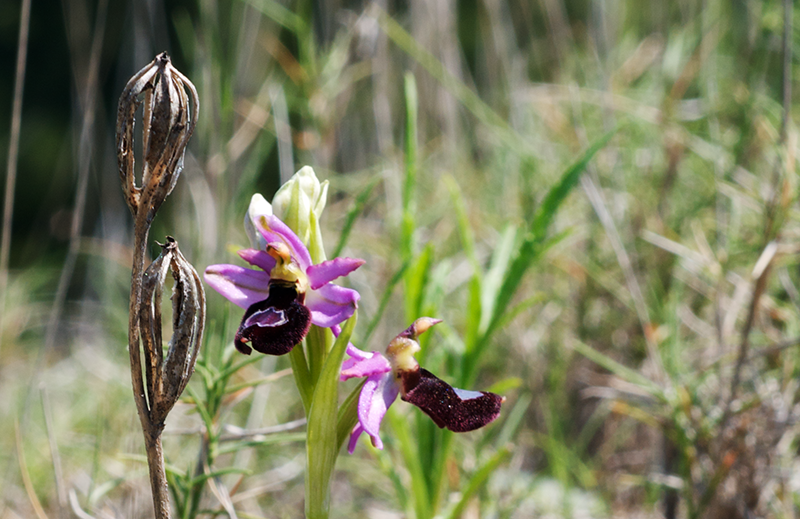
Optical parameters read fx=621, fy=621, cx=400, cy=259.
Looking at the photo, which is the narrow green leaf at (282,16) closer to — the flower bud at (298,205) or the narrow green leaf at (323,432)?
the flower bud at (298,205)

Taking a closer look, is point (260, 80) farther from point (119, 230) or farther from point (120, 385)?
point (120, 385)

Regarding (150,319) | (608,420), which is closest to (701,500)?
(608,420)

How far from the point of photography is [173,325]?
418mm

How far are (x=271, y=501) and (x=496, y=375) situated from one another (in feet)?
1.98

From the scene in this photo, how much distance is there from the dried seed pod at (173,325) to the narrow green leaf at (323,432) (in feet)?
0.34

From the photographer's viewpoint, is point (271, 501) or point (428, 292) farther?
point (271, 501)

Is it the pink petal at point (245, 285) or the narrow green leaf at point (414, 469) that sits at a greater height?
the pink petal at point (245, 285)

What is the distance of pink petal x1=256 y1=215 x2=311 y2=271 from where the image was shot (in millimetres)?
486

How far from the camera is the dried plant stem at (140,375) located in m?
0.41

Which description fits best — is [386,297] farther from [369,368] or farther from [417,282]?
[369,368]

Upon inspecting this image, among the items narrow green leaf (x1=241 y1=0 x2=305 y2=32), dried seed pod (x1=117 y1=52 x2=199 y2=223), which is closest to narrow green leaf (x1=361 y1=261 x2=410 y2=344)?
dried seed pod (x1=117 y1=52 x2=199 y2=223)

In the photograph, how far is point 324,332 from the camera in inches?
20.8

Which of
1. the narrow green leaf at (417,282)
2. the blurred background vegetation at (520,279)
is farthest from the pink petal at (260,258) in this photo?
the narrow green leaf at (417,282)

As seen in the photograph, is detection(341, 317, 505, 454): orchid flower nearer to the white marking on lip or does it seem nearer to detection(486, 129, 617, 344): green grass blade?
the white marking on lip
